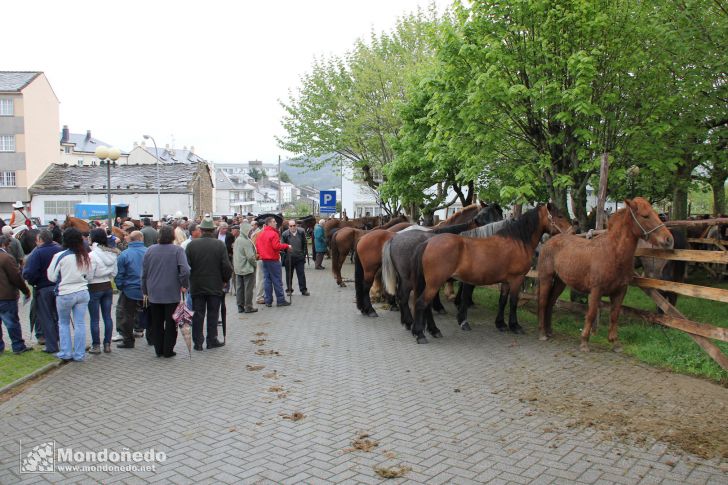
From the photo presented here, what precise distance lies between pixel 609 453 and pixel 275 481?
2.93 m

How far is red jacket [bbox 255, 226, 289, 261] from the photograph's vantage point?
1266cm

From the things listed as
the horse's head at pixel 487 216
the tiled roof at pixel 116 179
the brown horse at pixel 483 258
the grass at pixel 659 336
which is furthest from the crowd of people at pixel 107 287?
the tiled roof at pixel 116 179

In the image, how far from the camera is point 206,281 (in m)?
8.81

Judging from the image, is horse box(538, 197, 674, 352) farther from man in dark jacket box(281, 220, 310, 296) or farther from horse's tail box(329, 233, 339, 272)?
horse's tail box(329, 233, 339, 272)

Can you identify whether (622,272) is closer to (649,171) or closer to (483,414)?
(483,414)

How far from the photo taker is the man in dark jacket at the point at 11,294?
8188 mm

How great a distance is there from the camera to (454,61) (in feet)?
36.2

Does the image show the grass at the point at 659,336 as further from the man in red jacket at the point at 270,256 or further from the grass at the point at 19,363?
the grass at the point at 19,363

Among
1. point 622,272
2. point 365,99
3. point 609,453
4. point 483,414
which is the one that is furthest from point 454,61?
point 365,99

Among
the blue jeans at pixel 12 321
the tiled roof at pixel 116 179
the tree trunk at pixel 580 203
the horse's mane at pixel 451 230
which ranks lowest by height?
the blue jeans at pixel 12 321

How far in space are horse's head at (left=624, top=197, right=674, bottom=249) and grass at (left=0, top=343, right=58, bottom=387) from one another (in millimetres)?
9000

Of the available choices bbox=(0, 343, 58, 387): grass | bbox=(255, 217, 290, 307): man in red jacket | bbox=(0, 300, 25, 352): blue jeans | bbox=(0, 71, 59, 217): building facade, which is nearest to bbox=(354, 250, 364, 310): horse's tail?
bbox=(255, 217, 290, 307): man in red jacket

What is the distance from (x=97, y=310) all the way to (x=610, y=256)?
26.8 ft

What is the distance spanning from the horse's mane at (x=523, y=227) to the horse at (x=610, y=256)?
0.64m
